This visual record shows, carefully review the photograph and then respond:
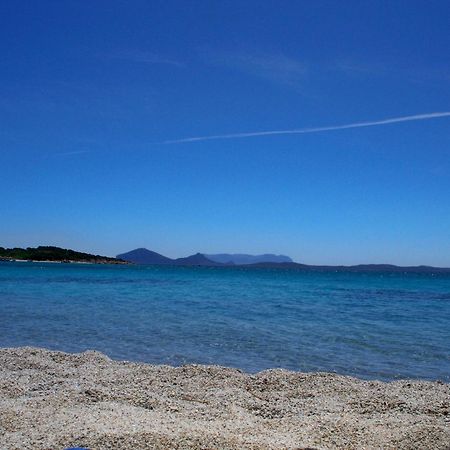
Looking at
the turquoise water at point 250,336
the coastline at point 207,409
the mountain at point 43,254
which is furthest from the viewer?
the mountain at point 43,254

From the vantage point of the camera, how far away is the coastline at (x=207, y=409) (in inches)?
205

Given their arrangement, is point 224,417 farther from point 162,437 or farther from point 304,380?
point 304,380

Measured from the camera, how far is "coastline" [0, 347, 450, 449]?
520cm

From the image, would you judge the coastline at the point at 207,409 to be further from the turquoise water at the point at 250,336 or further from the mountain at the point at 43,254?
the mountain at the point at 43,254

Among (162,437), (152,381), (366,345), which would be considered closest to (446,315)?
(366,345)

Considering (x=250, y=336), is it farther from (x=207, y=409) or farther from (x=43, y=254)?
(x=43, y=254)

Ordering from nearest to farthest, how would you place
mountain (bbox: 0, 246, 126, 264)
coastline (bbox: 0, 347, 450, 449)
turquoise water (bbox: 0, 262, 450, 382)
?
1. coastline (bbox: 0, 347, 450, 449)
2. turquoise water (bbox: 0, 262, 450, 382)
3. mountain (bbox: 0, 246, 126, 264)

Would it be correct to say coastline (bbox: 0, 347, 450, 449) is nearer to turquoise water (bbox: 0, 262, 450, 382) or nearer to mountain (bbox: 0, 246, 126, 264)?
turquoise water (bbox: 0, 262, 450, 382)

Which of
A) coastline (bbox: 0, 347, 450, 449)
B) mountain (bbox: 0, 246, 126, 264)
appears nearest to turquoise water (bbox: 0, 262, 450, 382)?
coastline (bbox: 0, 347, 450, 449)

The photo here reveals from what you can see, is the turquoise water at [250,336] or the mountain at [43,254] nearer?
the turquoise water at [250,336]

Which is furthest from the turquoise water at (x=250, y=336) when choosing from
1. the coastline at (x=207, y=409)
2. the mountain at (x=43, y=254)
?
the mountain at (x=43, y=254)

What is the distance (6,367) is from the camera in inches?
357

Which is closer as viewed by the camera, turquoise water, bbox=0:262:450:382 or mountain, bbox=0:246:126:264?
turquoise water, bbox=0:262:450:382

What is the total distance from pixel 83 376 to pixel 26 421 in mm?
2767
